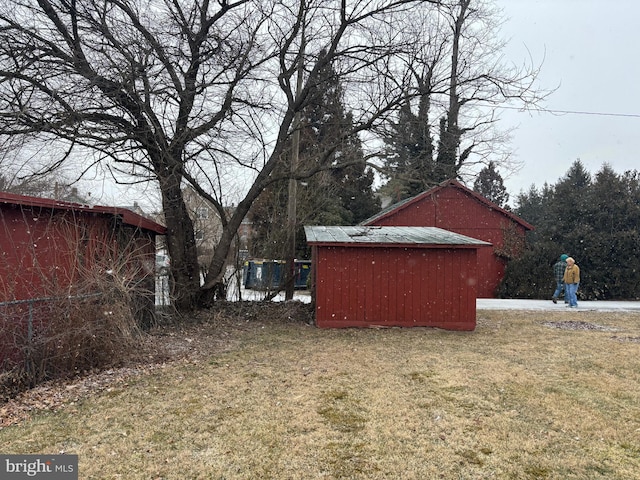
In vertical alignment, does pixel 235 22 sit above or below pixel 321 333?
above

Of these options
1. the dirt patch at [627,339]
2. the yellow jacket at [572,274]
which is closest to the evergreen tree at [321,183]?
the dirt patch at [627,339]

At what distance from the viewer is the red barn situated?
4.91 meters

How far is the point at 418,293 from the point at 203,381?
5129 millimetres

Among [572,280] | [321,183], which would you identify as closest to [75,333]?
[321,183]

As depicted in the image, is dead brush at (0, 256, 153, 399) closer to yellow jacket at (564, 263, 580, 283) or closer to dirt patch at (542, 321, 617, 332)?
dirt patch at (542, 321, 617, 332)

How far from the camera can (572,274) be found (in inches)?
481

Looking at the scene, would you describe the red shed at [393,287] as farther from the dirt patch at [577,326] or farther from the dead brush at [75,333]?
the dead brush at [75,333]

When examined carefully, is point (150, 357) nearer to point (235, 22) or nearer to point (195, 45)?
point (195, 45)

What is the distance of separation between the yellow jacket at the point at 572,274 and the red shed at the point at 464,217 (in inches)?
177

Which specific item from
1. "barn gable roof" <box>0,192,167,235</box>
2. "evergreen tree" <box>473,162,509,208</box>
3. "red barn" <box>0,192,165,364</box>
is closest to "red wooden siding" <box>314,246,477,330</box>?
"barn gable roof" <box>0,192,167,235</box>

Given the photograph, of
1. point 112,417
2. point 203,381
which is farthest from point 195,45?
point 112,417

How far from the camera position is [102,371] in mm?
5375

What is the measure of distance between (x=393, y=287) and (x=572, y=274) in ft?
21.3

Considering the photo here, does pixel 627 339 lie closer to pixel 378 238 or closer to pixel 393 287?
pixel 393 287
